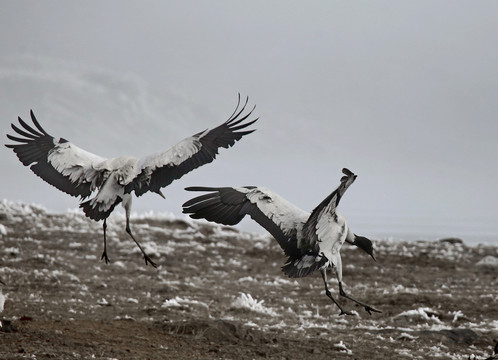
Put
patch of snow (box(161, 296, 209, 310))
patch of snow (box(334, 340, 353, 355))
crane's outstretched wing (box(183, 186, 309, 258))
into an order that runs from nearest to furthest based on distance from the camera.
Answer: crane's outstretched wing (box(183, 186, 309, 258))
patch of snow (box(334, 340, 353, 355))
patch of snow (box(161, 296, 209, 310))

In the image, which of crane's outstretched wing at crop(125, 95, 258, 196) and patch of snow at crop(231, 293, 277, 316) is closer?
crane's outstretched wing at crop(125, 95, 258, 196)

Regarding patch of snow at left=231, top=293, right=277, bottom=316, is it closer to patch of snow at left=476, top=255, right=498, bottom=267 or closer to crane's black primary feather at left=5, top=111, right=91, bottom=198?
crane's black primary feather at left=5, top=111, right=91, bottom=198

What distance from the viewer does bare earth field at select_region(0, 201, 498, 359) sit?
10367mm

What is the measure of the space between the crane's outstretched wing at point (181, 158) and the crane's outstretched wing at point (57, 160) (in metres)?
0.89

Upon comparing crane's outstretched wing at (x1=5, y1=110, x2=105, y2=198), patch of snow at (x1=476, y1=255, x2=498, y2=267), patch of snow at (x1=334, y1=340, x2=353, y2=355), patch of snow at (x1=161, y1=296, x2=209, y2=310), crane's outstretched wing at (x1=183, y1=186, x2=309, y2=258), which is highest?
patch of snow at (x1=476, y1=255, x2=498, y2=267)

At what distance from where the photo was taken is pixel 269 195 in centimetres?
775

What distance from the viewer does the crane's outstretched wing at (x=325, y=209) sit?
21.9ft

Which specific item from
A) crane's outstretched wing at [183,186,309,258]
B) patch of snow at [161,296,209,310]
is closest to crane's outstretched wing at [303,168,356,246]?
crane's outstretched wing at [183,186,309,258]

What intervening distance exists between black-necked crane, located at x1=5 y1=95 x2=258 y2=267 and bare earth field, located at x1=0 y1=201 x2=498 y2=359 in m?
2.17

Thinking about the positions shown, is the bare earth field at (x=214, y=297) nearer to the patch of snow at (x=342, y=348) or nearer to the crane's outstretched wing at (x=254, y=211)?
the patch of snow at (x=342, y=348)

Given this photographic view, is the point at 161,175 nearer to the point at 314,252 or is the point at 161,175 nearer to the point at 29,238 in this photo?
the point at 314,252

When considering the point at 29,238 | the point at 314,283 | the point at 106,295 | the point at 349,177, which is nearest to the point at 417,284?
the point at 314,283

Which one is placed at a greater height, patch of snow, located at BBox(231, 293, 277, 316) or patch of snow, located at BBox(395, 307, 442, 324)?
patch of snow, located at BBox(395, 307, 442, 324)

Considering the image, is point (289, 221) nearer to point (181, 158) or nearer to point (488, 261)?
point (181, 158)
